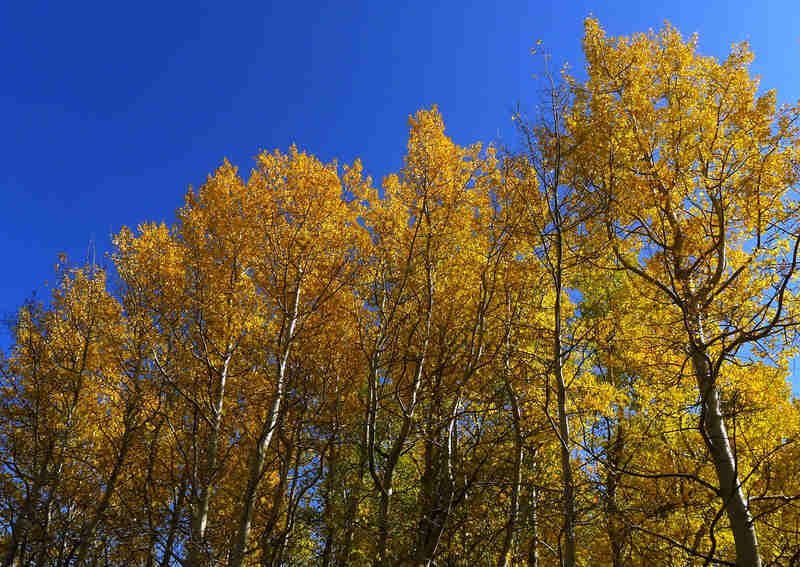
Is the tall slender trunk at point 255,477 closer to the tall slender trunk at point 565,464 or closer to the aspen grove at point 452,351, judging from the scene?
the aspen grove at point 452,351

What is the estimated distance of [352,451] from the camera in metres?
7.24

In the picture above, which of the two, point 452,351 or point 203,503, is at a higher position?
point 452,351

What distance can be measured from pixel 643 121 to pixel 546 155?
122 inches

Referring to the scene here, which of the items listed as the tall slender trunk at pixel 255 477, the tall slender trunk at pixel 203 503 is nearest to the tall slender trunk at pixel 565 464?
the tall slender trunk at pixel 255 477

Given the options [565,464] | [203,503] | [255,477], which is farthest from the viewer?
[203,503]

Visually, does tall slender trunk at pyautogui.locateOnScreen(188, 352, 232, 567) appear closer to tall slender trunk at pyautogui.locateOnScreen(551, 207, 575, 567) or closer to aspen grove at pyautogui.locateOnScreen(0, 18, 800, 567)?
aspen grove at pyautogui.locateOnScreen(0, 18, 800, 567)

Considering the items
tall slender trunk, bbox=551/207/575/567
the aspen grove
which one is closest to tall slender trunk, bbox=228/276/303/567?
the aspen grove

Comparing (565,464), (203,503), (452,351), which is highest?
(452,351)

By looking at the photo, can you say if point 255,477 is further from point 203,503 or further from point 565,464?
point 565,464

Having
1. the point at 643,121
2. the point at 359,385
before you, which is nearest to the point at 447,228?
the point at 359,385

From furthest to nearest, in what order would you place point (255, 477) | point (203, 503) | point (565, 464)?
point (203, 503)
point (255, 477)
point (565, 464)

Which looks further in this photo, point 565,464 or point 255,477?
point 255,477

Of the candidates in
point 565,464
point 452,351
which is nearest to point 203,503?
point 452,351

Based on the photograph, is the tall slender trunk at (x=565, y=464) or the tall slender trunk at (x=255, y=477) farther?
the tall slender trunk at (x=255, y=477)
